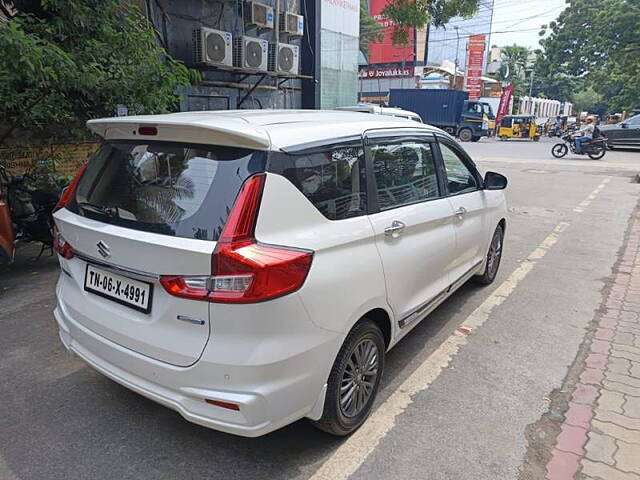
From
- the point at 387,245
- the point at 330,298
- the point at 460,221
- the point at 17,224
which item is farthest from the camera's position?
the point at 17,224

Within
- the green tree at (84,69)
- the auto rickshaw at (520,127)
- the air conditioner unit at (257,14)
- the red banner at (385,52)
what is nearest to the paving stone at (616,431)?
the green tree at (84,69)

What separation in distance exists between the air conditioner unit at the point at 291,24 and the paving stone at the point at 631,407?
10.1m

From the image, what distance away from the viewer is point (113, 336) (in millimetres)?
2297

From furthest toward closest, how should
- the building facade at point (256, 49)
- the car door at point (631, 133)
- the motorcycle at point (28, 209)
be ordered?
the car door at point (631, 133) → the building facade at point (256, 49) → the motorcycle at point (28, 209)

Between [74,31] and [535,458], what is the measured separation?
19.1 ft

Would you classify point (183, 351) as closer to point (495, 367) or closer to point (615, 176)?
point (495, 367)

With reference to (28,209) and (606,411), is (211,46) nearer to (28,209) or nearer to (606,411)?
(28,209)

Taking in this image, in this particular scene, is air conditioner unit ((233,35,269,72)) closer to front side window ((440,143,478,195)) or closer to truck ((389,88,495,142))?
front side window ((440,143,478,195))

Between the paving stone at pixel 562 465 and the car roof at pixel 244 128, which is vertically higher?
the car roof at pixel 244 128

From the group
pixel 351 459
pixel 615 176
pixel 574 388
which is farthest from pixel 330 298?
pixel 615 176

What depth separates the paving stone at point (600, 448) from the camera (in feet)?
8.24

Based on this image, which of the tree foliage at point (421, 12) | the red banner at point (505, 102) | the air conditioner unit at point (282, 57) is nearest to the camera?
the air conditioner unit at point (282, 57)

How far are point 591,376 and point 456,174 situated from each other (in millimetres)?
1808

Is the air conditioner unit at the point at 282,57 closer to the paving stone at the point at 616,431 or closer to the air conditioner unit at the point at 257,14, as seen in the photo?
the air conditioner unit at the point at 257,14
